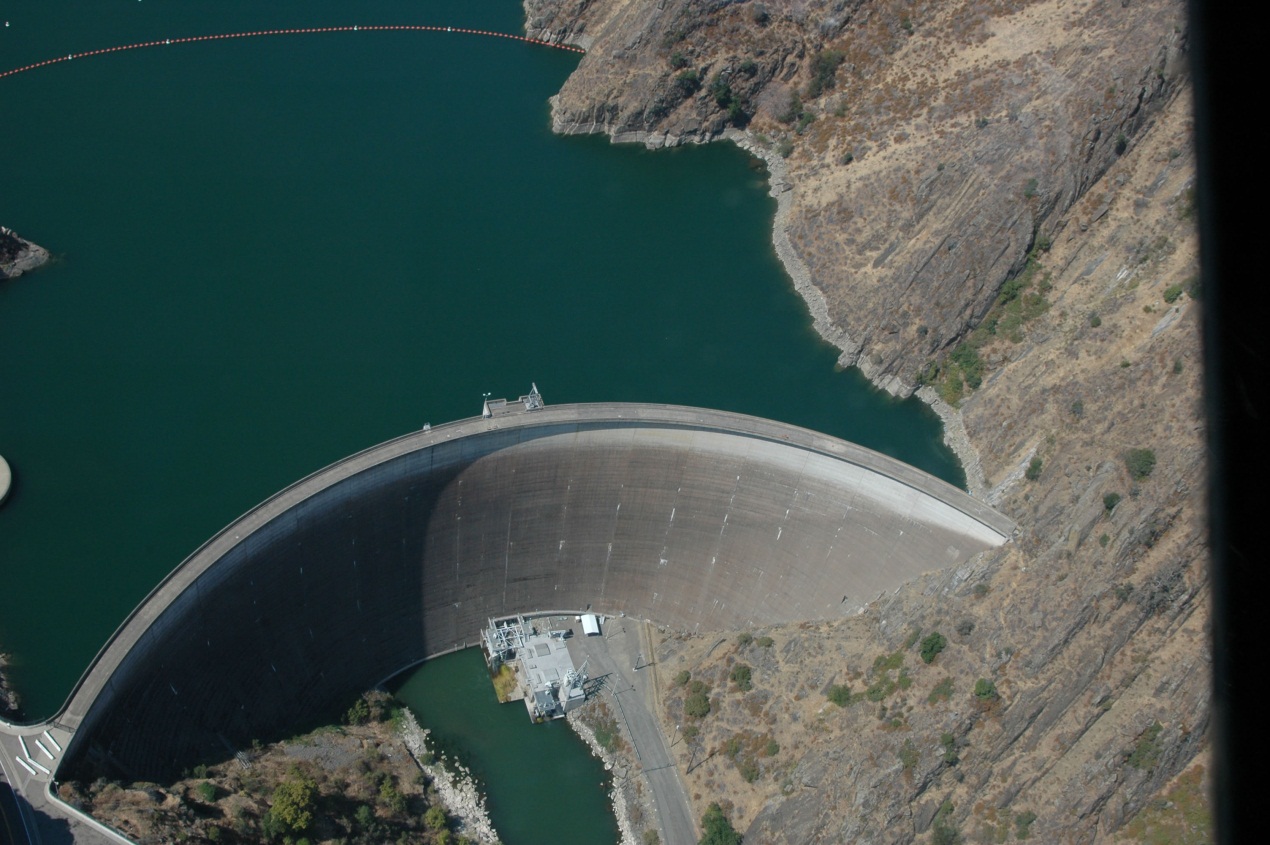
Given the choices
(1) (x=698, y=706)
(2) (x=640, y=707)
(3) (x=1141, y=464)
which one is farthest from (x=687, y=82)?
(1) (x=698, y=706)

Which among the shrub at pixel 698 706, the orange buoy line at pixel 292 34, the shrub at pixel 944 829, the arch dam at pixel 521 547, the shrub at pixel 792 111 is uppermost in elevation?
the orange buoy line at pixel 292 34

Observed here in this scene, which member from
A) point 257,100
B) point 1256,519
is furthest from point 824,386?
point 257,100

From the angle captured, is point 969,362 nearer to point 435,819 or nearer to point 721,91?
point 721,91

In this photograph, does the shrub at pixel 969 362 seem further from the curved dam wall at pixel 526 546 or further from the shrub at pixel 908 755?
the shrub at pixel 908 755

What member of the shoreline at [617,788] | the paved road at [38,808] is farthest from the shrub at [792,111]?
the paved road at [38,808]

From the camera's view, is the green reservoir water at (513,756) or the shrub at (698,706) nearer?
the green reservoir water at (513,756)

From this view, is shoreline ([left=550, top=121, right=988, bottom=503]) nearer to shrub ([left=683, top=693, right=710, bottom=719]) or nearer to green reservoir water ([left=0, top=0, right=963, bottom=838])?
green reservoir water ([left=0, top=0, right=963, bottom=838])

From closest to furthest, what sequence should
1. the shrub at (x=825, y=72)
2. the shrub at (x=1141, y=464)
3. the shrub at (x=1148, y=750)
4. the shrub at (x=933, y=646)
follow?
the shrub at (x=1148, y=750)
the shrub at (x=933, y=646)
the shrub at (x=1141, y=464)
the shrub at (x=825, y=72)
